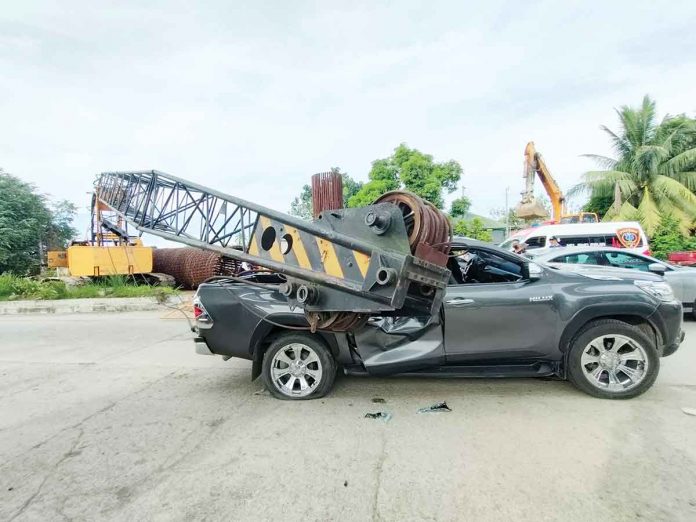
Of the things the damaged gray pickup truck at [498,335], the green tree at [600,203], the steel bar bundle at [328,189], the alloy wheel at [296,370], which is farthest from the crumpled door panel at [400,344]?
the green tree at [600,203]

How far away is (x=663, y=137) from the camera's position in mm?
21922

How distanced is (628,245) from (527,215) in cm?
696

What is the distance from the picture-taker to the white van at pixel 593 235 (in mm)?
13289

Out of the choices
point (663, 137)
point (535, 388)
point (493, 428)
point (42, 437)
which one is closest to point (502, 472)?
point (493, 428)

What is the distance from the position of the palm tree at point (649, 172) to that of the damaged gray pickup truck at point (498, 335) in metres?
19.4

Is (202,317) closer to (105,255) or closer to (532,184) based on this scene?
(105,255)

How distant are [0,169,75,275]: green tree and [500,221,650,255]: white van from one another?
731 inches

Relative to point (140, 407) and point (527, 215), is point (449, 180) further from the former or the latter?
point (140, 407)

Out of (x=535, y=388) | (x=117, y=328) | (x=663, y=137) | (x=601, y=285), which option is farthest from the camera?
(x=663, y=137)

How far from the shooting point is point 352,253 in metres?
2.94

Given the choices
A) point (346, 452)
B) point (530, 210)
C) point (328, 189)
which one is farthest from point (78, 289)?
point (530, 210)

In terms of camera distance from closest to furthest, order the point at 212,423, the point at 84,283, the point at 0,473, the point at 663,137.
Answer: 1. the point at 0,473
2. the point at 212,423
3. the point at 84,283
4. the point at 663,137

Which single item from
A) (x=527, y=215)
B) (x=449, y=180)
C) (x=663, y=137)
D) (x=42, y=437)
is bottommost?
(x=42, y=437)

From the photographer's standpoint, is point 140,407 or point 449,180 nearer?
point 140,407
